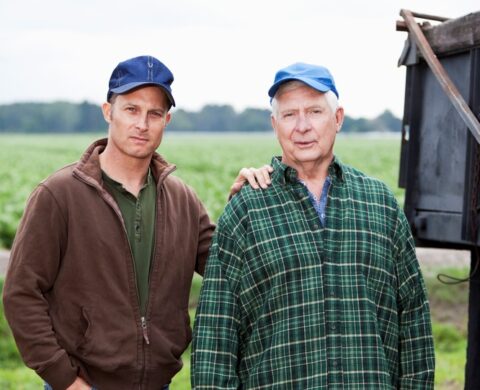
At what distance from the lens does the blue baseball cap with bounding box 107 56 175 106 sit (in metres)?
3.00

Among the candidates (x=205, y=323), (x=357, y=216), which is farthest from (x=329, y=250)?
(x=205, y=323)

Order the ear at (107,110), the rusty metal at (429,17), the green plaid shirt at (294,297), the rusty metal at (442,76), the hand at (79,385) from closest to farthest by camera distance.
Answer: the green plaid shirt at (294,297)
the hand at (79,385)
the ear at (107,110)
the rusty metal at (442,76)
the rusty metal at (429,17)

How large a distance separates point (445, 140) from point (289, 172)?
212 centimetres

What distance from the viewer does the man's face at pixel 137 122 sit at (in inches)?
118

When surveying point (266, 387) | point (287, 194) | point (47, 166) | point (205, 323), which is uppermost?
point (287, 194)

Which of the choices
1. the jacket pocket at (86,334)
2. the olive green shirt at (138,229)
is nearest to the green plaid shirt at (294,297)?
the olive green shirt at (138,229)

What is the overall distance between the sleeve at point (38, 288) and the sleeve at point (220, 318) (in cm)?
44

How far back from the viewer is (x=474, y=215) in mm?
4406

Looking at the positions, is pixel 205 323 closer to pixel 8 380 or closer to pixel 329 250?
pixel 329 250

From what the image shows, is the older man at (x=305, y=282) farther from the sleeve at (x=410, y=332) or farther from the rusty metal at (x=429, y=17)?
the rusty metal at (x=429, y=17)

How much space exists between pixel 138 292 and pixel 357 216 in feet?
2.60

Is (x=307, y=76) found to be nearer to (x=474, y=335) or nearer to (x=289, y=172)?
(x=289, y=172)

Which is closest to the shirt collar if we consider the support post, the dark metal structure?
the dark metal structure

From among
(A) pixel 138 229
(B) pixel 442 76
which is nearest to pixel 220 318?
(A) pixel 138 229
